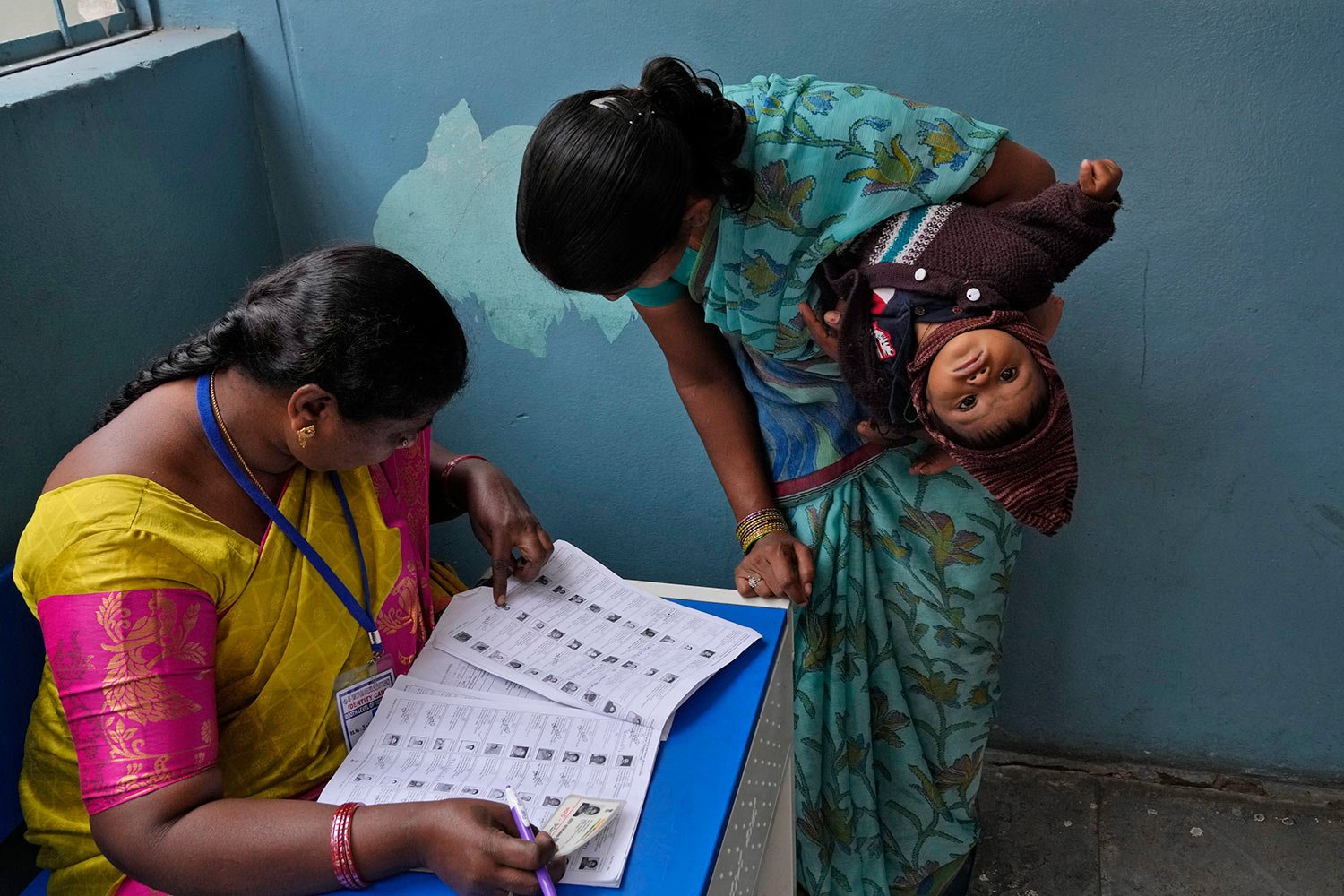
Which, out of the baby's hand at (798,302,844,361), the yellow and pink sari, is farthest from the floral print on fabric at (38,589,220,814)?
the baby's hand at (798,302,844,361)

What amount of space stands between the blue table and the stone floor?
1003 millimetres

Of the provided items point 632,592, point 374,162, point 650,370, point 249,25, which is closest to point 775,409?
point 632,592

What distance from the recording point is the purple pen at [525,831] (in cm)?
104

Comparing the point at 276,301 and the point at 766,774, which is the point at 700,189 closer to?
the point at 276,301

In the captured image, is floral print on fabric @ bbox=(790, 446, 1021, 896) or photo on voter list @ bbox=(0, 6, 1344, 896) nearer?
photo on voter list @ bbox=(0, 6, 1344, 896)

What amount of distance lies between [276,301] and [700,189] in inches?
19.8

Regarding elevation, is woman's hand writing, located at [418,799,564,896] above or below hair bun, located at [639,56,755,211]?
below

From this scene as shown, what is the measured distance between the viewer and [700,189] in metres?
1.29

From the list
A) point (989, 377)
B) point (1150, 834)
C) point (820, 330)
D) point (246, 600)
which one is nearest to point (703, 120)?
point (820, 330)

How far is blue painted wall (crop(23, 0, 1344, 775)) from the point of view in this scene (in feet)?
5.60

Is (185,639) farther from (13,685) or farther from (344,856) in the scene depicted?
(13,685)

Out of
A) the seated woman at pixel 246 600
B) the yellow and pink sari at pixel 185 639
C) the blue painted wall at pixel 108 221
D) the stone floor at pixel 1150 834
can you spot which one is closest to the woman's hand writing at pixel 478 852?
the seated woman at pixel 246 600

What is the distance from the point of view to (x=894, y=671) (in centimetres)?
173

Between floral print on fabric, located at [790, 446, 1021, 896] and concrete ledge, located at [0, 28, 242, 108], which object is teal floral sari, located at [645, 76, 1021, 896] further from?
concrete ledge, located at [0, 28, 242, 108]
